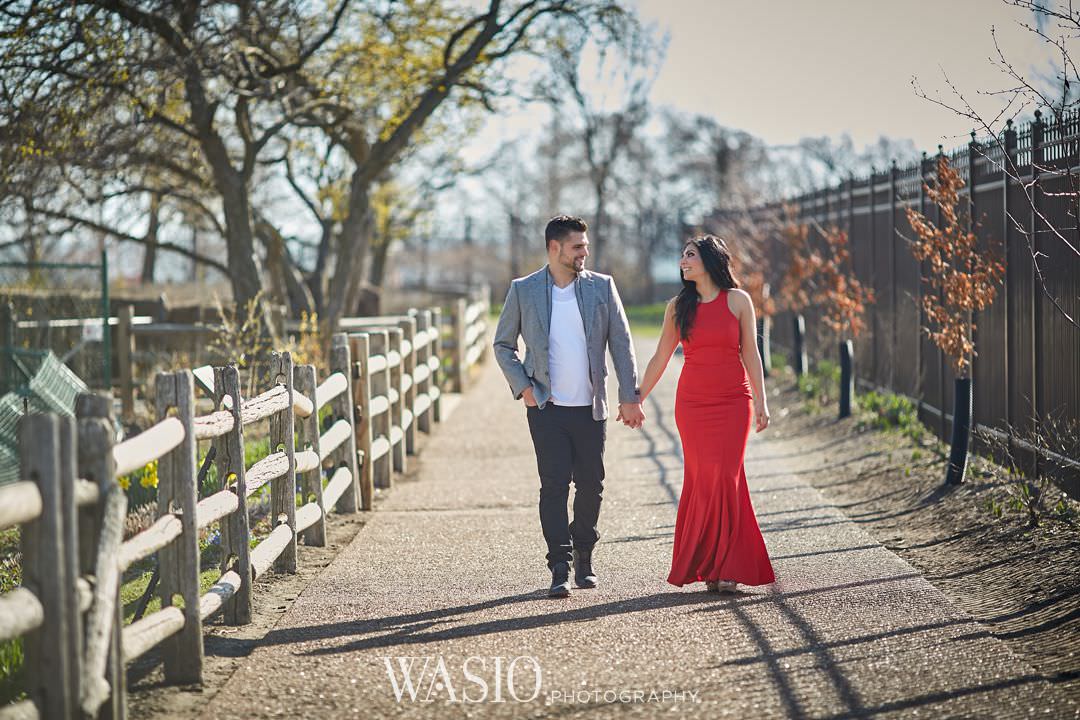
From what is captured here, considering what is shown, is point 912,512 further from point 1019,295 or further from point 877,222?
point 877,222

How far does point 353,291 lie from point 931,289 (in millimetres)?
11087

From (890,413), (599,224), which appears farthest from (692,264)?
(599,224)

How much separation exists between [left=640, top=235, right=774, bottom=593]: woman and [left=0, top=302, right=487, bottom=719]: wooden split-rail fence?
208cm

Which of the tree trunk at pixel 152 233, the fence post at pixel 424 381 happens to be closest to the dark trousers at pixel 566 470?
the fence post at pixel 424 381

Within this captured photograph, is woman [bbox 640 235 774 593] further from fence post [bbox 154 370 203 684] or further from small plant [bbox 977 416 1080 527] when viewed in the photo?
fence post [bbox 154 370 203 684]

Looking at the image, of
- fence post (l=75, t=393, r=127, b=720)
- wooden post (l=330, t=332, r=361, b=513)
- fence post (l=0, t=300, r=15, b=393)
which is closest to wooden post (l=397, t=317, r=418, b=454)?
wooden post (l=330, t=332, r=361, b=513)

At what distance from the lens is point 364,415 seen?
10.1 m

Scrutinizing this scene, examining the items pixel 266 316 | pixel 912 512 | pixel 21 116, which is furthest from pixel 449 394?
pixel 912 512

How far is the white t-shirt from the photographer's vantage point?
6930 millimetres

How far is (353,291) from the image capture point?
21125 millimetres

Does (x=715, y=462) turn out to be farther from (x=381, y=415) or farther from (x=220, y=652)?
(x=381, y=415)

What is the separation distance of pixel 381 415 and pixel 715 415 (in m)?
4.53

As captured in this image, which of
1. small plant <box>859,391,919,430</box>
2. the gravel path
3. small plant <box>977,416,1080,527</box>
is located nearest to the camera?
the gravel path

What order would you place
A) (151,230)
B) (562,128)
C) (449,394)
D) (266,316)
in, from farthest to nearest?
(562,128) < (151,230) < (449,394) < (266,316)
